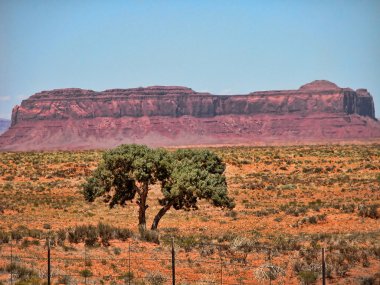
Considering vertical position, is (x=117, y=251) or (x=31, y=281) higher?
(x=31, y=281)

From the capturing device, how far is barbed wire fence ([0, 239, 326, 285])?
19516mm

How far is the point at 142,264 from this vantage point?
73.8ft

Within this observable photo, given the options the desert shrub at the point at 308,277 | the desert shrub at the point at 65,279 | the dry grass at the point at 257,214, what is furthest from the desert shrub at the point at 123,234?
the desert shrub at the point at 308,277

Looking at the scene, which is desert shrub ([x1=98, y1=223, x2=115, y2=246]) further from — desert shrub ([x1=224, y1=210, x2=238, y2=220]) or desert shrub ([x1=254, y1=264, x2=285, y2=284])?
desert shrub ([x1=224, y1=210, x2=238, y2=220])

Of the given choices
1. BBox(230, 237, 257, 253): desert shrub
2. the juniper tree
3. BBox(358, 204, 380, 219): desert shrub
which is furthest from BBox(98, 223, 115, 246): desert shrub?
BBox(358, 204, 380, 219): desert shrub

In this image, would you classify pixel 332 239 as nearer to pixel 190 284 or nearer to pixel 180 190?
pixel 180 190

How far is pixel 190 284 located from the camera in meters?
19.2

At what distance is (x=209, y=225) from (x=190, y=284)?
17.4 metres

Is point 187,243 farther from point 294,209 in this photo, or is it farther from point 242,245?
point 294,209

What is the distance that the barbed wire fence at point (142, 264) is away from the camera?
64.0 ft

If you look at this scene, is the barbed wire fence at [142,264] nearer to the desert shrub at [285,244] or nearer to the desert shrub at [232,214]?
the desert shrub at [285,244]

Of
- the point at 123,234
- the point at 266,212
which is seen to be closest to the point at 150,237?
the point at 123,234

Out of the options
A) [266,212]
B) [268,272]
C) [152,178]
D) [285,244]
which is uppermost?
[152,178]

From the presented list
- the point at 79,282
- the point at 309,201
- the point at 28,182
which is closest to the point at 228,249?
the point at 79,282
